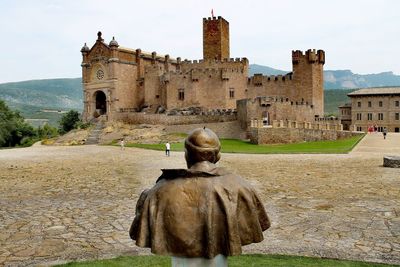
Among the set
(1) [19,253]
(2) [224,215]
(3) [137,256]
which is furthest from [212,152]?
(1) [19,253]

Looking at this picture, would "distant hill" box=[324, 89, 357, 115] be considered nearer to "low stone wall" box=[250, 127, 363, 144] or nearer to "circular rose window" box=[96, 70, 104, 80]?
"circular rose window" box=[96, 70, 104, 80]

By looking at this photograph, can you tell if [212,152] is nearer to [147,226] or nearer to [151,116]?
[147,226]

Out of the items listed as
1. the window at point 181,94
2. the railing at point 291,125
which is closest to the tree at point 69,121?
the window at point 181,94

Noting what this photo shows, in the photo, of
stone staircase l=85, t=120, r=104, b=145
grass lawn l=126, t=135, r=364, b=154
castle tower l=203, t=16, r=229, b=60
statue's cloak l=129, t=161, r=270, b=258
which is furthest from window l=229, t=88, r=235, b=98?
statue's cloak l=129, t=161, r=270, b=258

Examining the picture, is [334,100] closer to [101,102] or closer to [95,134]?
[101,102]

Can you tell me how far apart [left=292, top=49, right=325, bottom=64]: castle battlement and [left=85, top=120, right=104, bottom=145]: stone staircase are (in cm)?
3026

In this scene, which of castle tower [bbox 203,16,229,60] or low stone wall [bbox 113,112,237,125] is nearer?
low stone wall [bbox 113,112,237,125]

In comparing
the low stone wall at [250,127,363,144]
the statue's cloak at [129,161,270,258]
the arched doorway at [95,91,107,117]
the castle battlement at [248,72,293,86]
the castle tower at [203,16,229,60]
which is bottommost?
the low stone wall at [250,127,363,144]

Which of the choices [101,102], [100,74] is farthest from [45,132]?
[100,74]

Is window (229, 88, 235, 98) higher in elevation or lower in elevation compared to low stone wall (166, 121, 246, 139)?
higher

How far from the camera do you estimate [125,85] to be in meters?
67.4

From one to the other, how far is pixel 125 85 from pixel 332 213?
2326 inches

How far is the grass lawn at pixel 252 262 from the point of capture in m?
7.27

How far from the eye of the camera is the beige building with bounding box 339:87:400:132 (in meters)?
75.6
